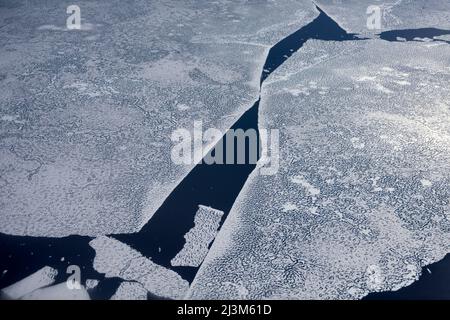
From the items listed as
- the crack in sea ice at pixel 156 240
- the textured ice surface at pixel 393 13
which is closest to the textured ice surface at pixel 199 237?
the crack in sea ice at pixel 156 240

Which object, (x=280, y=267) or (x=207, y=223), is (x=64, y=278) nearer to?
(x=207, y=223)

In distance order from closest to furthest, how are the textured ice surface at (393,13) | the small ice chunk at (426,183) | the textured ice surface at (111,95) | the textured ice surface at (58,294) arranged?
the textured ice surface at (58,294) < the textured ice surface at (111,95) < the small ice chunk at (426,183) < the textured ice surface at (393,13)

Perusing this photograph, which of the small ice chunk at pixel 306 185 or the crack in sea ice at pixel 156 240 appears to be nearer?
the crack in sea ice at pixel 156 240

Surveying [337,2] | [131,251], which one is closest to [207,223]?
[131,251]

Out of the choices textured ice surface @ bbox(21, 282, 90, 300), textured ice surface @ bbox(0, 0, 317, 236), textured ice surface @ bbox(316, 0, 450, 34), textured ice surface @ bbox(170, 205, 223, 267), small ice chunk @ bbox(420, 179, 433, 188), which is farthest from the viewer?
textured ice surface @ bbox(316, 0, 450, 34)

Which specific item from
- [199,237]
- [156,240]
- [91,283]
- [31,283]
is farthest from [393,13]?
[31,283]

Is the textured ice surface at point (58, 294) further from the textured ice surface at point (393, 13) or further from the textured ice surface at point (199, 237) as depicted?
the textured ice surface at point (393, 13)

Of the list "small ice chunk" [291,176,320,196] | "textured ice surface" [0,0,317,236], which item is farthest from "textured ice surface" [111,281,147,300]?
"small ice chunk" [291,176,320,196]

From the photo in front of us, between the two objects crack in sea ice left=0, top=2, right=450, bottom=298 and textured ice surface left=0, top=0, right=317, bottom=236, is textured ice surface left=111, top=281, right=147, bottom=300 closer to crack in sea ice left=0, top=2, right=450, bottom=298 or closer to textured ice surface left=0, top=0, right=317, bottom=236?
crack in sea ice left=0, top=2, right=450, bottom=298
